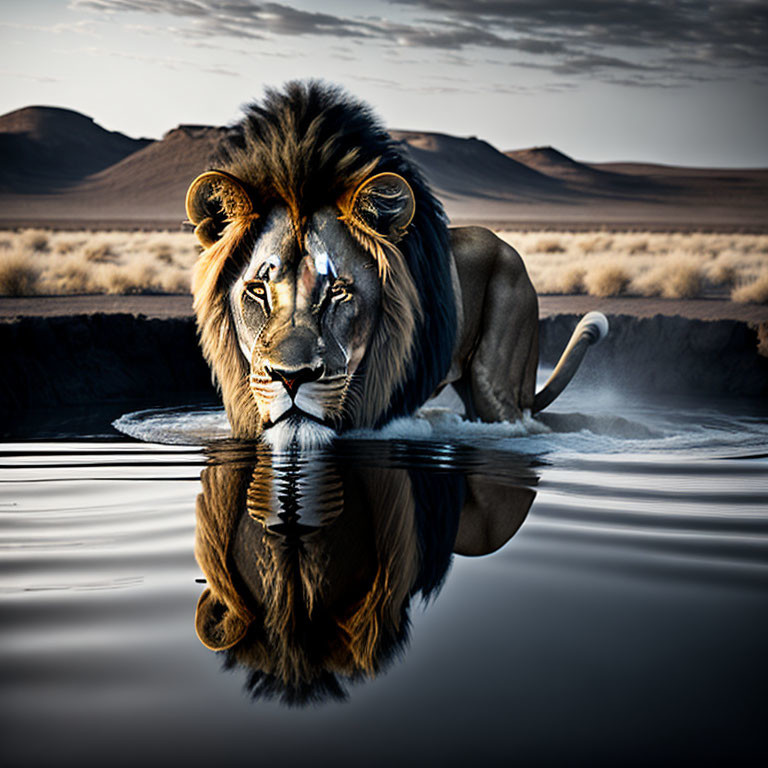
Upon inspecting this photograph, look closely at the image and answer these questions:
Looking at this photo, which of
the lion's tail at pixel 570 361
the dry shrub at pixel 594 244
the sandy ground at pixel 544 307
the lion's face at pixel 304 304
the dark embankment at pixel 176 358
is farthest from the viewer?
the dry shrub at pixel 594 244

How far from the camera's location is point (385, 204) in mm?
5039

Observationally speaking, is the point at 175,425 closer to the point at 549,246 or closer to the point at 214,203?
the point at 214,203

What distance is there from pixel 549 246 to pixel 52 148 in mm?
99822

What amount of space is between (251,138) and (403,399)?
162 centimetres

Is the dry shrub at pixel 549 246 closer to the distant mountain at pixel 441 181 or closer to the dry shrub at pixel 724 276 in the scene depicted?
the dry shrub at pixel 724 276

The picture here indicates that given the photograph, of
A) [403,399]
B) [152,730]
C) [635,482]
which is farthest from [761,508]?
[152,730]

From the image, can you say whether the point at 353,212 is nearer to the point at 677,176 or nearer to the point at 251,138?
the point at 251,138

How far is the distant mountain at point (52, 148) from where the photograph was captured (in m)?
112

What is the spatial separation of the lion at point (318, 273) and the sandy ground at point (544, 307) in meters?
6.34

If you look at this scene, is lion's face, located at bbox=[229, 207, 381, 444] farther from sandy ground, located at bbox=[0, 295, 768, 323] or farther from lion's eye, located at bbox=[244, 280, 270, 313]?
sandy ground, located at bbox=[0, 295, 768, 323]

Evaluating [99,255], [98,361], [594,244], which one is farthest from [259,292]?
[594,244]

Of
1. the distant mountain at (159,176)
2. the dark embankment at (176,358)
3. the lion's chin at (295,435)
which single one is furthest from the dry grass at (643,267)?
the distant mountain at (159,176)

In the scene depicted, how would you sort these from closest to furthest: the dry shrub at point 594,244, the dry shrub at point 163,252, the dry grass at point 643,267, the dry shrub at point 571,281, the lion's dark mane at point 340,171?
1. the lion's dark mane at point 340,171
2. the dry grass at point 643,267
3. the dry shrub at point 571,281
4. the dry shrub at point 163,252
5. the dry shrub at point 594,244

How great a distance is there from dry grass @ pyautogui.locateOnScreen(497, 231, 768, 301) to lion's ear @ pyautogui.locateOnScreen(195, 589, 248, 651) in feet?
58.2
